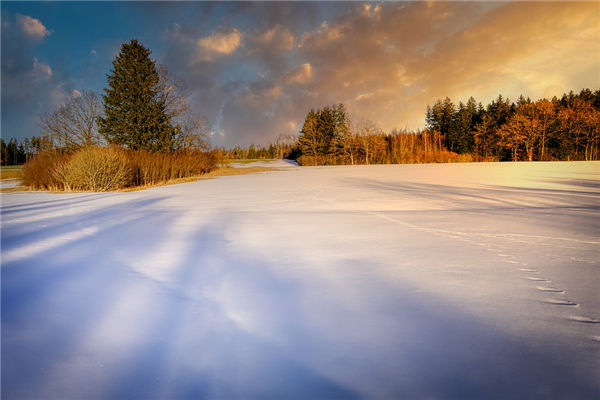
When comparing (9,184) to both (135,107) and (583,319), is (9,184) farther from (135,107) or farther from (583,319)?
(583,319)

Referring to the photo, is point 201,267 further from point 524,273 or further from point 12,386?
point 524,273

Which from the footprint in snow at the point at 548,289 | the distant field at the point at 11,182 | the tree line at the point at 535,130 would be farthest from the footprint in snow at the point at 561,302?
the tree line at the point at 535,130

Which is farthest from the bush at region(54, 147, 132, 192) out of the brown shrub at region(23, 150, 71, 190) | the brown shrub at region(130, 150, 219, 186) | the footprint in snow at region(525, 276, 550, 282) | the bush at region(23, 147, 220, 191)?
the footprint in snow at region(525, 276, 550, 282)

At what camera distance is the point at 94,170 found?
12.3 m

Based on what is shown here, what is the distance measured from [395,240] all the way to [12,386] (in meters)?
3.74

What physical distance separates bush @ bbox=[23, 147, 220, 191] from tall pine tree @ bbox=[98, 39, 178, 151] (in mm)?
6736

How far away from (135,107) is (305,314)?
87.6 ft

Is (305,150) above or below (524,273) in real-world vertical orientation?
above

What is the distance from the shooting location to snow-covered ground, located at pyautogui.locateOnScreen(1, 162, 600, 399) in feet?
4.96

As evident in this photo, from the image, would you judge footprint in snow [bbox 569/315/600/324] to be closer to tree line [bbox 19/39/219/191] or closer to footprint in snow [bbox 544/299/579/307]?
footprint in snow [bbox 544/299/579/307]

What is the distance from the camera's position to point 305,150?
2046 inches

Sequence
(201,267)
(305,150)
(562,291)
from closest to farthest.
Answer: (562,291) < (201,267) < (305,150)

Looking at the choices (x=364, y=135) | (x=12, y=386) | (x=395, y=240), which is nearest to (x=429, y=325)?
(x=395, y=240)

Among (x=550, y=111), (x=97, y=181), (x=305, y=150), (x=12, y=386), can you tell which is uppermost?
(x=550, y=111)
